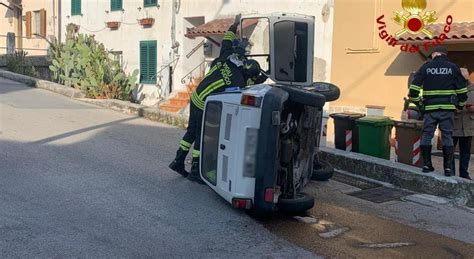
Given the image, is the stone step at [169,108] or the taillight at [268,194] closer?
the taillight at [268,194]

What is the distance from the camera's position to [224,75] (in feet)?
21.7

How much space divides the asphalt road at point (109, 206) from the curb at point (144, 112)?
6.64 feet

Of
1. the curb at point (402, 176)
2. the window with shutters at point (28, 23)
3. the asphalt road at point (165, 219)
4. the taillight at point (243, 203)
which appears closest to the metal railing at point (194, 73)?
the asphalt road at point (165, 219)

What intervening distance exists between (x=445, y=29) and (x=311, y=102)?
5.95 m

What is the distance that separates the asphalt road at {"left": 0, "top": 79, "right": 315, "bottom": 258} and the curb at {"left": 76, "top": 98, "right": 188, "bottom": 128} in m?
2.02

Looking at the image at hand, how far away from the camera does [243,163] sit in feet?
17.1

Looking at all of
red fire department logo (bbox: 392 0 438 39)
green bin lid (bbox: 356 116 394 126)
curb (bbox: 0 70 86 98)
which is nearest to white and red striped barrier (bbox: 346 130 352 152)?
green bin lid (bbox: 356 116 394 126)

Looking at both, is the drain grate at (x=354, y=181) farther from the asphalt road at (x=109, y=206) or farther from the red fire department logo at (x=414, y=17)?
the red fire department logo at (x=414, y=17)

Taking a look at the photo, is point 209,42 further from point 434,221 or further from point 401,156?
point 434,221

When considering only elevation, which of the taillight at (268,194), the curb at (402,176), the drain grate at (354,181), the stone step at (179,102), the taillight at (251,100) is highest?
the taillight at (251,100)

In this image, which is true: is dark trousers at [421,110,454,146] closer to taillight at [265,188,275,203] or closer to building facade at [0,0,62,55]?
taillight at [265,188,275,203]

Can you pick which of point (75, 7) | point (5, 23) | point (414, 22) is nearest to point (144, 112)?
point (414, 22)

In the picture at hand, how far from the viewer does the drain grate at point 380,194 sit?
679 centimetres

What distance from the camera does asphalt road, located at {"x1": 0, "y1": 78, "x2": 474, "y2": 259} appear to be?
4.70 m
